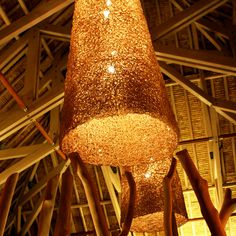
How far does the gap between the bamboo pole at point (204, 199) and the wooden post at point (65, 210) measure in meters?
0.48

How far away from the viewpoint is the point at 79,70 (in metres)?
2.50

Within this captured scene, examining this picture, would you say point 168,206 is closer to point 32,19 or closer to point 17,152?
point 32,19

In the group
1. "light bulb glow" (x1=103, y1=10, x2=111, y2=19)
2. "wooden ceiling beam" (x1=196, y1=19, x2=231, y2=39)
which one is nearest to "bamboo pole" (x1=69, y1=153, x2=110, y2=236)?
"light bulb glow" (x1=103, y1=10, x2=111, y2=19)

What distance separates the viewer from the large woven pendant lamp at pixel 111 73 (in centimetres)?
240

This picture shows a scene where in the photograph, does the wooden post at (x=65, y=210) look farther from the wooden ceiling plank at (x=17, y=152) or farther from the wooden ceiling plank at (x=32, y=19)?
the wooden ceiling plank at (x=17, y=152)

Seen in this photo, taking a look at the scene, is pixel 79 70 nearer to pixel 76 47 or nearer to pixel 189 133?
pixel 76 47

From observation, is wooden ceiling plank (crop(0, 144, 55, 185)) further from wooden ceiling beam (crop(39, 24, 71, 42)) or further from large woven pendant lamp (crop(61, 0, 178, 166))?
large woven pendant lamp (crop(61, 0, 178, 166))

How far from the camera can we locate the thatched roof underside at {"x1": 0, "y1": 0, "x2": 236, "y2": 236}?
593 centimetres

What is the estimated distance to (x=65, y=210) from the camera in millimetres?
1886

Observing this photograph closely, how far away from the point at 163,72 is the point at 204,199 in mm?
5198

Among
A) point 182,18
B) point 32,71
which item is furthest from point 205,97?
point 32,71

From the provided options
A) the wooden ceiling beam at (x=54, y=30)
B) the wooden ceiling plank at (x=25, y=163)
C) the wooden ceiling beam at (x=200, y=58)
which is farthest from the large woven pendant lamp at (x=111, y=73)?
the wooden ceiling beam at (x=54, y=30)

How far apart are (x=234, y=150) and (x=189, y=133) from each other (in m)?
0.88

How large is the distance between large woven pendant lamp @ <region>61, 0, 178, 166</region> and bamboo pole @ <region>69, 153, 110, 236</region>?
374 mm
